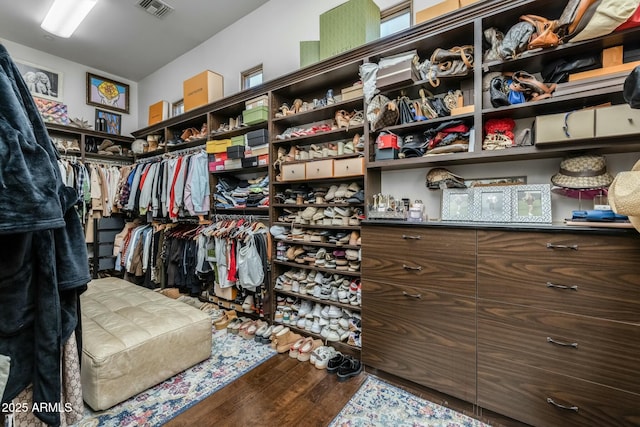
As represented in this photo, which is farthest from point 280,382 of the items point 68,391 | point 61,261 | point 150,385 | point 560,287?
point 560,287

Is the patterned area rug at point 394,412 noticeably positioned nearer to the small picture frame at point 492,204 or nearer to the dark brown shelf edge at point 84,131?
the small picture frame at point 492,204

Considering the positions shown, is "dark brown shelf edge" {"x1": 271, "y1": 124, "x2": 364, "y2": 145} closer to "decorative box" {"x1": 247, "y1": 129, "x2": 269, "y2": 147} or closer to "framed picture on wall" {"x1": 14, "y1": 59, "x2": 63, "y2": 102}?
"decorative box" {"x1": 247, "y1": 129, "x2": 269, "y2": 147}

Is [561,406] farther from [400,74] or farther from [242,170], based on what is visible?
[242,170]

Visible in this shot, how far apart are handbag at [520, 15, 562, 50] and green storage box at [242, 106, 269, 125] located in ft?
6.40

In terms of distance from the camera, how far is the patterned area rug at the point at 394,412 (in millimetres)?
1503

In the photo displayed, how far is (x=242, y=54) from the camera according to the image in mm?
3244

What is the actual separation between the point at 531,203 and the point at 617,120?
496 millimetres

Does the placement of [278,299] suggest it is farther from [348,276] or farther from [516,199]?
[516,199]

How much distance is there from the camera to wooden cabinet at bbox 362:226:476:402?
1.54 metres

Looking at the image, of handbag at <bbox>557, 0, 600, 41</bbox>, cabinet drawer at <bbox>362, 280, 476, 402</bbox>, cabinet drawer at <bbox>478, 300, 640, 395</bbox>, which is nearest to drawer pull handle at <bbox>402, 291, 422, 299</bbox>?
cabinet drawer at <bbox>362, 280, 476, 402</bbox>

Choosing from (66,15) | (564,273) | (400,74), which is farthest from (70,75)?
(564,273)

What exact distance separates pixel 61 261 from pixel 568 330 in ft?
6.48

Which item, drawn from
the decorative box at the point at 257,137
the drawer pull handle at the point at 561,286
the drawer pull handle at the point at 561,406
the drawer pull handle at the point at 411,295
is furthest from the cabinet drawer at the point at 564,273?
the decorative box at the point at 257,137

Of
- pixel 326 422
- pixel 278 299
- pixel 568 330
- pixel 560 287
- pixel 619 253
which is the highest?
pixel 619 253
